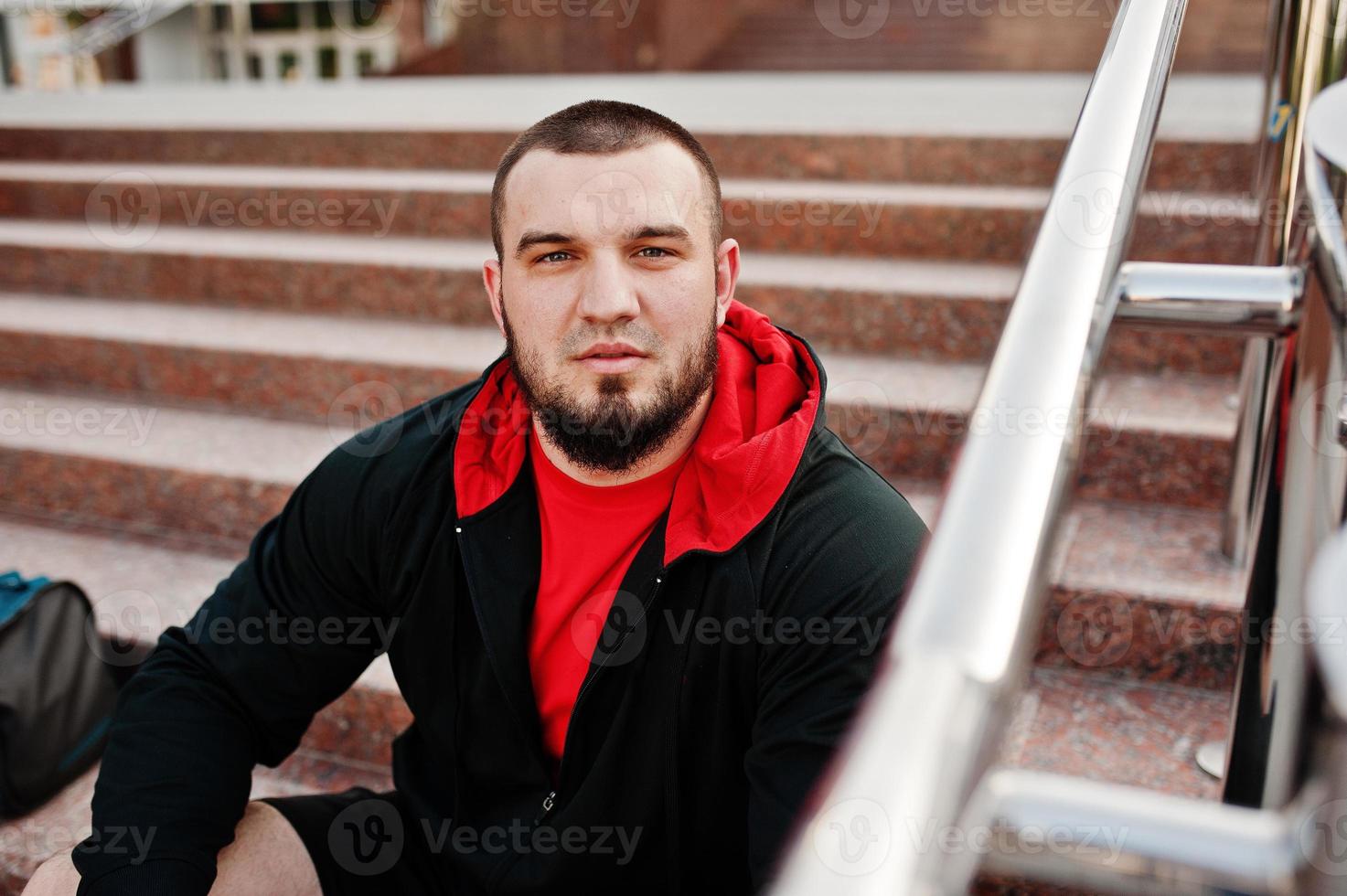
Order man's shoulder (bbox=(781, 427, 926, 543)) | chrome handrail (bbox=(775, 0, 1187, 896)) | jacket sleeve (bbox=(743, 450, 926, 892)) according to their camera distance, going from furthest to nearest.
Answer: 1. man's shoulder (bbox=(781, 427, 926, 543))
2. jacket sleeve (bbox=(743, 450, 926, 892))
3. chrome handrail (bbox=(775, 0, 1187, 896))

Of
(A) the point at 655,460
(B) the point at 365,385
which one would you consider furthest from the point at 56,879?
(B) the point at 365,385

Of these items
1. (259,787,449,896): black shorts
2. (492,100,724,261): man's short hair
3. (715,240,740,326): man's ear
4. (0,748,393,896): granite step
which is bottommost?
(0,748,393,896): granite step

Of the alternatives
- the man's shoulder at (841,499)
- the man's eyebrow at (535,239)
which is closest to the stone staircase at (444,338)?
the man's shoulder at (841,499)

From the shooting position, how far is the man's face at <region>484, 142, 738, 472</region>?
5.01 feet

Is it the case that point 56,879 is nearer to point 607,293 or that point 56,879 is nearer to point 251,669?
point 251,669

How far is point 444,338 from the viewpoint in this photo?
296 centimetres

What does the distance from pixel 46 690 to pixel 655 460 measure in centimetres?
126

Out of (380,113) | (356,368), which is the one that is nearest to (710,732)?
(356,368)

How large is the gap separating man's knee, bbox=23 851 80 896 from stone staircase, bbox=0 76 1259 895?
0.38 meters

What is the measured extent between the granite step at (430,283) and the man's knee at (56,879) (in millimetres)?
1801

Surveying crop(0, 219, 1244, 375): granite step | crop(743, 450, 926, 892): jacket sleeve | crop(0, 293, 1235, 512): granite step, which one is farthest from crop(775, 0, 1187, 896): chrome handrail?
crop(0, 219, 1244, 375): granite step

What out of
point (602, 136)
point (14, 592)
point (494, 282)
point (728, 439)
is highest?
point (602, 136)

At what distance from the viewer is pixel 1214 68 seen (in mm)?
6312

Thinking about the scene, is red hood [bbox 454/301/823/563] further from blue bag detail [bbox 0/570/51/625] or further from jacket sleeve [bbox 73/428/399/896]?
blue bag detail [bbox 0/570/51/625]
